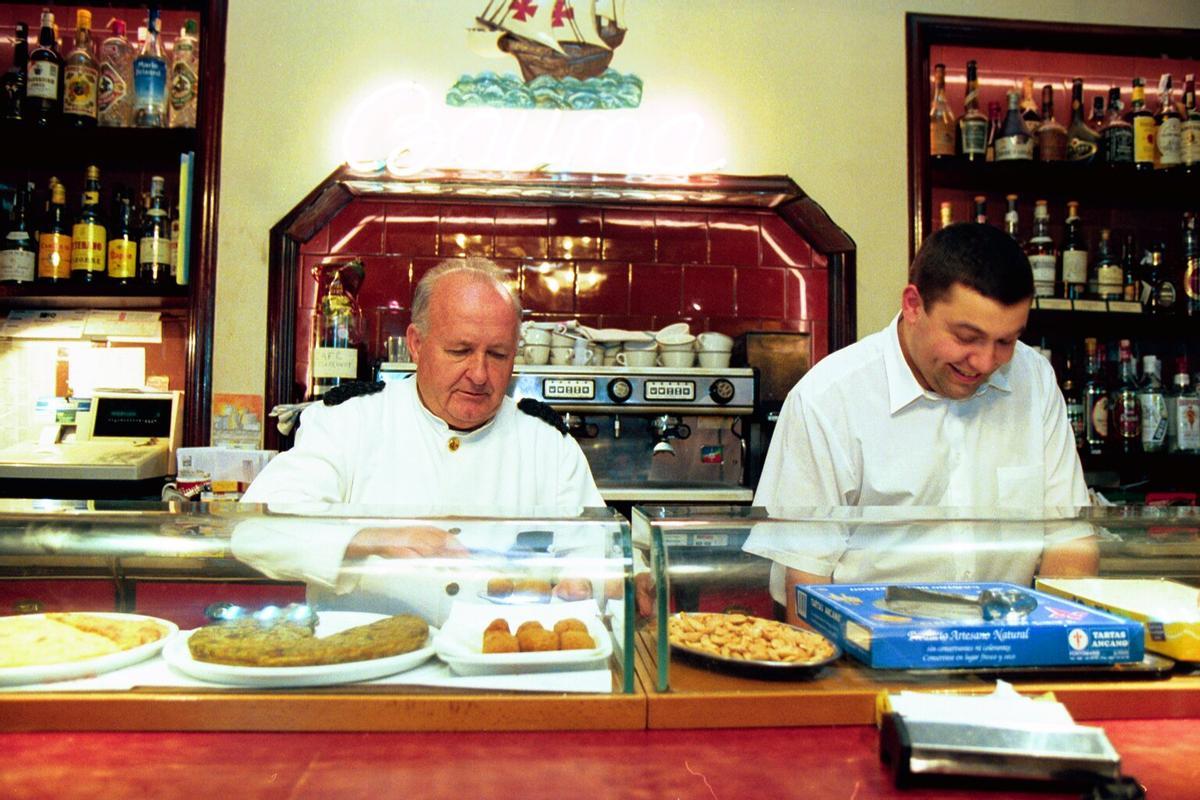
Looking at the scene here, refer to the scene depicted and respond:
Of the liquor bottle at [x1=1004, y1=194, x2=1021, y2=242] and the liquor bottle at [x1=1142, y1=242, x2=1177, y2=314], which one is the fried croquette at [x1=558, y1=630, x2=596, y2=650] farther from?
the liquor bottle at [x1=1142, y1=242, x2=1177, y2=314]

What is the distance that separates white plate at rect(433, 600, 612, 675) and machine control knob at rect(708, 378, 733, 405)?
6.79 ft

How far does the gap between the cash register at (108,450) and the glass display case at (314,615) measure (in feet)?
6.24

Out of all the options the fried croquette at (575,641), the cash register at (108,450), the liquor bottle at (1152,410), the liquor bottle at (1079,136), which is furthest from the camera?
the liquor bottle at (1079,136)

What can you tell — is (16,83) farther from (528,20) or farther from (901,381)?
(901,381)

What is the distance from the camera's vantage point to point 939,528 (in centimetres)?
149

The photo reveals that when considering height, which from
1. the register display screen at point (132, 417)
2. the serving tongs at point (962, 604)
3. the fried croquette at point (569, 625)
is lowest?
the fried croquette at point (569, 625)

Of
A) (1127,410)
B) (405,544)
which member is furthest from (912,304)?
(1127,410)

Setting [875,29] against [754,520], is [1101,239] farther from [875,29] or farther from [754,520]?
[754,520]

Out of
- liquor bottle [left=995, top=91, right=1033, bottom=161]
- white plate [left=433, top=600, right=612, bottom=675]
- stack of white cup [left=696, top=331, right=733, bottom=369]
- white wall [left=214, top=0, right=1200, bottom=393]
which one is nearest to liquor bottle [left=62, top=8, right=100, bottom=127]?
white wall [left=214, top=0, right=1200, bottom=393]

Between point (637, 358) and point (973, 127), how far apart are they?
1.72 meters

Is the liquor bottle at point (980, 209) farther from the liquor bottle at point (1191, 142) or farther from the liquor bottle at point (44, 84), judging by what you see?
the liquor bottle at point (44, 84)

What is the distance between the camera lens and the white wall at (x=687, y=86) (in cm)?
349

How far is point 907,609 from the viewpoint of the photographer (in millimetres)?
1346

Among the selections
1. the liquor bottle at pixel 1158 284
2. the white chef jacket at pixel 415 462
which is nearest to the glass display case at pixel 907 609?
the white chef jacket at pixel 415 462
